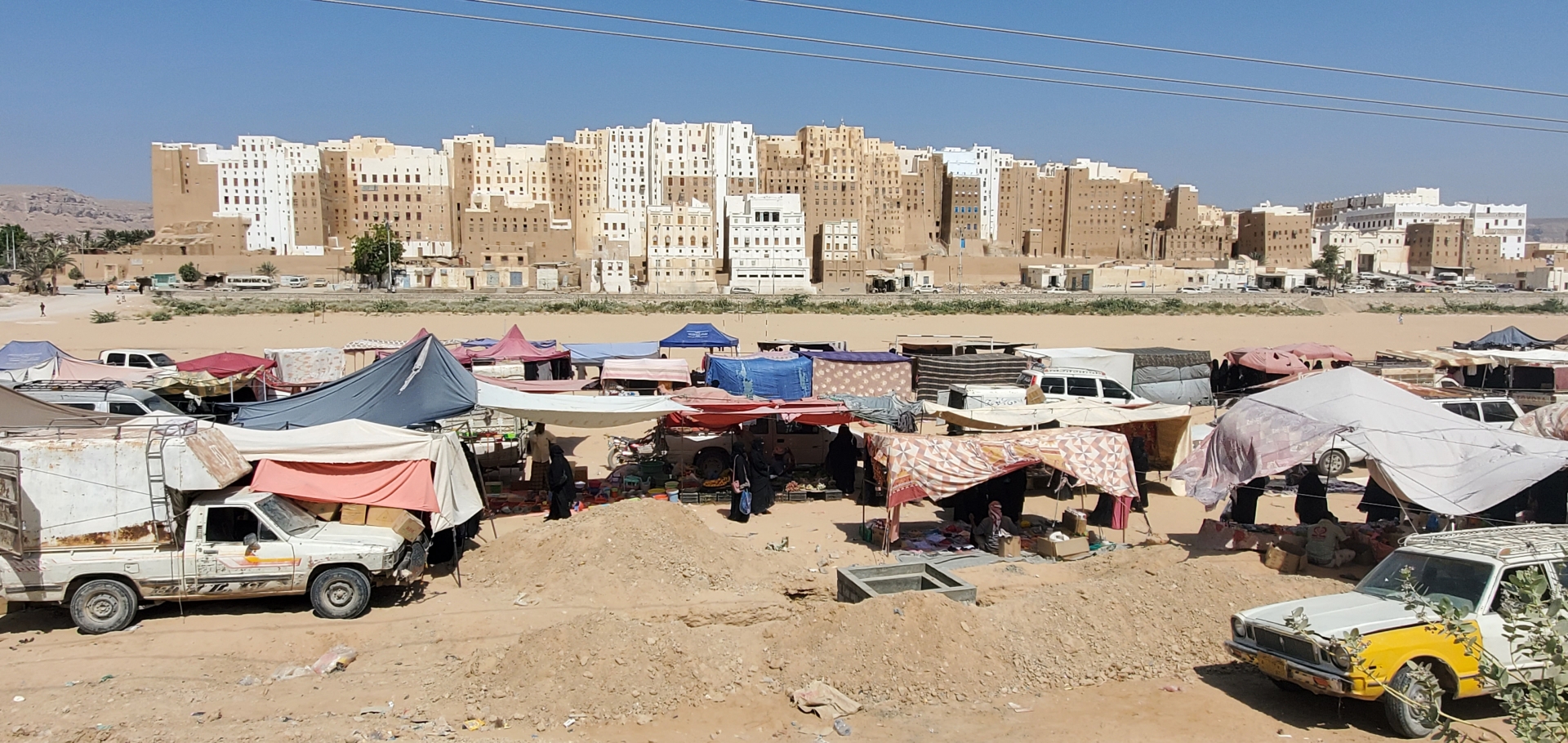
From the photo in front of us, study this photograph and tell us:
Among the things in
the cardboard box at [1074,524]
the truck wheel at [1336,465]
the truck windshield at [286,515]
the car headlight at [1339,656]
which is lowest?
the cardboard box at [1074,524]

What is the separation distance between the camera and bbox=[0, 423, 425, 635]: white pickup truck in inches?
303

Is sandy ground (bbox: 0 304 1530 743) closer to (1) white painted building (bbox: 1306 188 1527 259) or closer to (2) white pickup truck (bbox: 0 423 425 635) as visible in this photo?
(2) white pickup truck (bbox: 0 423 425 635)

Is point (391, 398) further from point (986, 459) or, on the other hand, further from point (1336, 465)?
point (1336, 465)

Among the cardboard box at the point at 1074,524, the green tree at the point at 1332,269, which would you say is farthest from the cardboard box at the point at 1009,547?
the green tree at the point at 1332,269

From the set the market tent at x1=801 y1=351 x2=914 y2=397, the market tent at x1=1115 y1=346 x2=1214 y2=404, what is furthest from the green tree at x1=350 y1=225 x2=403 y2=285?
the market tent at x1=1115 y1=346 x2=1214 y2=404

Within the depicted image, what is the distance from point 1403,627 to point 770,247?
70583 millimetres

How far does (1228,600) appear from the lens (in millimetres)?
8102

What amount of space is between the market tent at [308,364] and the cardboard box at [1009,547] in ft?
55.8

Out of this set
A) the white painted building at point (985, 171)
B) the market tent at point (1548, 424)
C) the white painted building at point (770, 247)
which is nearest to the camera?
the market tent at point (1548, 424)

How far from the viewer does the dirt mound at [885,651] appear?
6.63m

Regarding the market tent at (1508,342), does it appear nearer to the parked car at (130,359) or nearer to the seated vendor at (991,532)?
the seated vendor at (991,532)

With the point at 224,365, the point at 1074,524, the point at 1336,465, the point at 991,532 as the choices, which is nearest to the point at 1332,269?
the point at 1336,465

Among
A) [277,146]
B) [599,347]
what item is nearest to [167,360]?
[599,347]

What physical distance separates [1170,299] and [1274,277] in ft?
95.1
